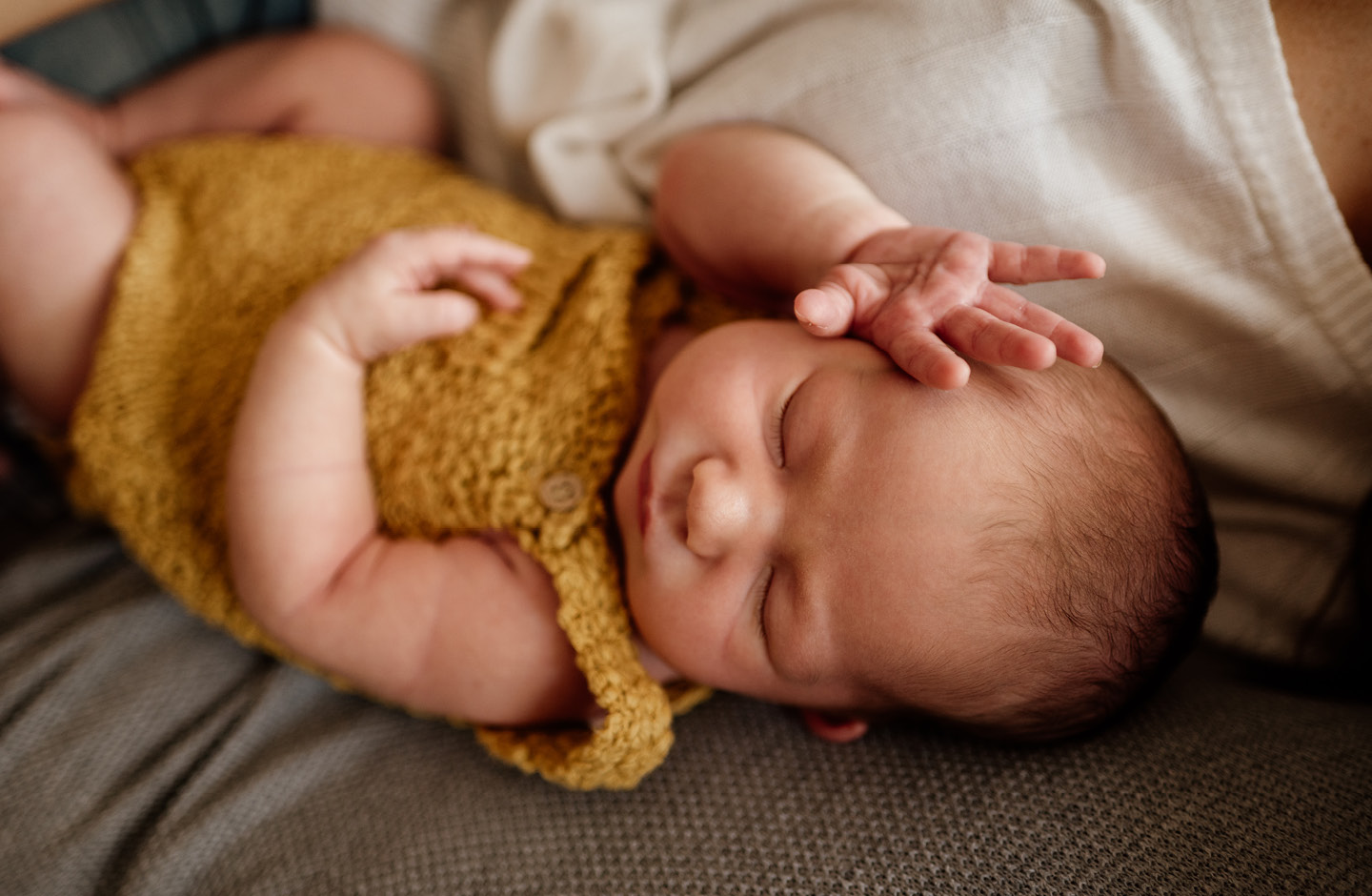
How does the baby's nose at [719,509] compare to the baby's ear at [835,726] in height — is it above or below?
above

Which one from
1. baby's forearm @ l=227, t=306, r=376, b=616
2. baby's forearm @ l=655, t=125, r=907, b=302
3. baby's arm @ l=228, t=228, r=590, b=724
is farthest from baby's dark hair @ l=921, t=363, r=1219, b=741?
baby's forearm @ l=227, t=306, r=376, b=616

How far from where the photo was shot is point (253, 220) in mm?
1100

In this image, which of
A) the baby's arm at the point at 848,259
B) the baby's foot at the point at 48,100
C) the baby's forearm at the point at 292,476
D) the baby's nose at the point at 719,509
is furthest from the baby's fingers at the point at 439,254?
the baby's foot at the point at 48,100

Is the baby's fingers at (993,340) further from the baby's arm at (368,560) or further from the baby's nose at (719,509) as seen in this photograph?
the baby's arm at (368,560)

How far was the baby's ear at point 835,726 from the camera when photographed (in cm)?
89

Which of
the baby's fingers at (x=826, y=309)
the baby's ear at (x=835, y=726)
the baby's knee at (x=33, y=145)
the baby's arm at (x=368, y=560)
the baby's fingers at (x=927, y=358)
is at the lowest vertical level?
the baby's ear at (x=835, y=726)

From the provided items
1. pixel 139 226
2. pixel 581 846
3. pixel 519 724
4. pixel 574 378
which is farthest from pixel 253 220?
pixel 581 846

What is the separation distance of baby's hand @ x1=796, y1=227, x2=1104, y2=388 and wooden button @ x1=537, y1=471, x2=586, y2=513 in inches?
12.6

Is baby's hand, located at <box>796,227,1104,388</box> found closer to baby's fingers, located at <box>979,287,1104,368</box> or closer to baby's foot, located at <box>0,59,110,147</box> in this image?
baby's fingers, located at <box>979,287,1104,368</box>

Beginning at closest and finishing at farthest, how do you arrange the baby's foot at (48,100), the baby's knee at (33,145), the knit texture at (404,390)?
the knit texture at (404,390), the baby's knee at (33,145), the baby's foot at (48,100)

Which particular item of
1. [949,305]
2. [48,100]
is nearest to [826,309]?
[949,305]

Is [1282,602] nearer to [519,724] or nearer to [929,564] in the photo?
[929,564]

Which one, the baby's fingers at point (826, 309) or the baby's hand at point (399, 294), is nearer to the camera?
the baby's fingers at point (826, 309)

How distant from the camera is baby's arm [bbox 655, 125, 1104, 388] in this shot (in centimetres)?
69
